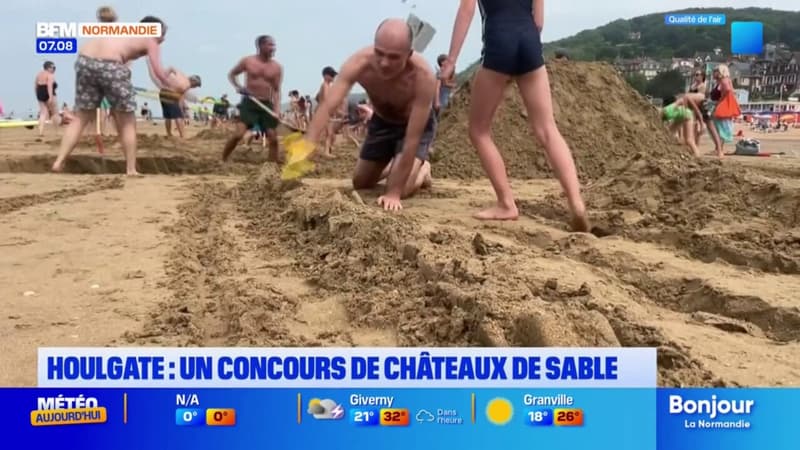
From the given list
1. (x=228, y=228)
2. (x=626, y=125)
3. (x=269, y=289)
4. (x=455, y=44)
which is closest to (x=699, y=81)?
(x=626, y=125)

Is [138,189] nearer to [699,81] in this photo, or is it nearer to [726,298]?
[726,298]

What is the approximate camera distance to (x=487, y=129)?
4590 mm

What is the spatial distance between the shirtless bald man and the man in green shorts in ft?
11.3

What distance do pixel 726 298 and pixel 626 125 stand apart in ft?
21.9

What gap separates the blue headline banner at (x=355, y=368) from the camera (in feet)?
5.07

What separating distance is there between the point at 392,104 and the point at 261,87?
4.37 metres

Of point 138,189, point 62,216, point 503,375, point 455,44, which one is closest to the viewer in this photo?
point 503,375

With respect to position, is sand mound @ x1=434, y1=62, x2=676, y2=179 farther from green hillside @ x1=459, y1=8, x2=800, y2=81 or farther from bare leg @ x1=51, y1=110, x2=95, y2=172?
green hillside @ x1=459, y1=8, x2=800, y2=81

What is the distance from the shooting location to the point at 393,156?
5676mm

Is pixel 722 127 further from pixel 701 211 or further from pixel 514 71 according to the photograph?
pixel 514 71

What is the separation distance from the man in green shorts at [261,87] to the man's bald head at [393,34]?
4.87 metres

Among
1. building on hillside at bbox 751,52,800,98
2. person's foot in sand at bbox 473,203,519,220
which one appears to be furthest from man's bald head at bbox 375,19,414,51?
building on hillside at bbox 751,52,800,98

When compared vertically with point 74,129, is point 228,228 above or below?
below

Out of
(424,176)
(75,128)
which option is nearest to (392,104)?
(424,176)
